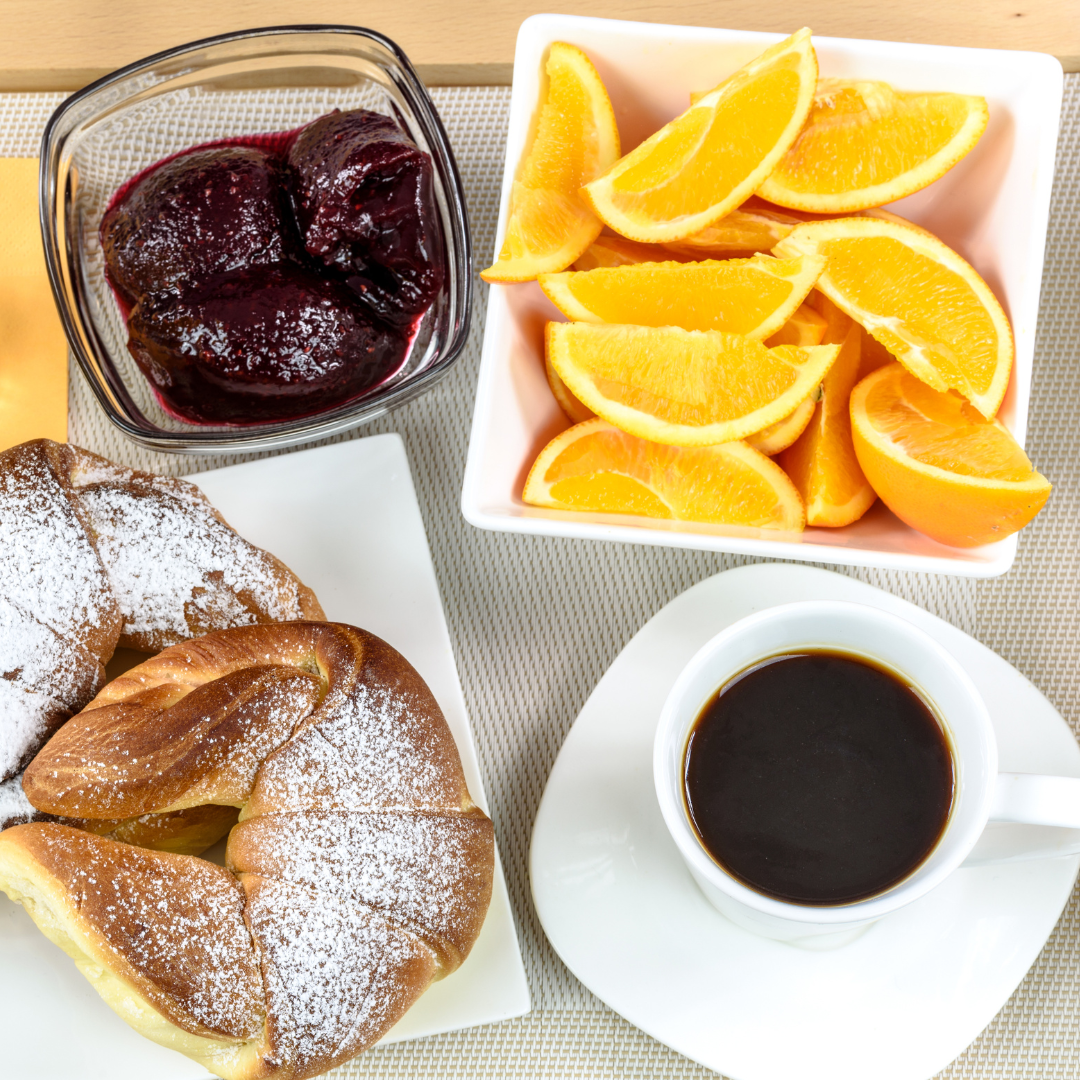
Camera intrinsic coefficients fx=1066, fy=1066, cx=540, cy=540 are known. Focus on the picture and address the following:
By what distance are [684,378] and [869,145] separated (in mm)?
273

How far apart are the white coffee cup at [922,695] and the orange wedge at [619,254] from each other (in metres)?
0.35

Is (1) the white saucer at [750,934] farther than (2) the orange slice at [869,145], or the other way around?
(1) the white saucer at [750,934]

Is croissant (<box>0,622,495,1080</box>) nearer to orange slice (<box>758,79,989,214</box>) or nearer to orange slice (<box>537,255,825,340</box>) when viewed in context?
orange slice (<box>537,255,825,340</box>)

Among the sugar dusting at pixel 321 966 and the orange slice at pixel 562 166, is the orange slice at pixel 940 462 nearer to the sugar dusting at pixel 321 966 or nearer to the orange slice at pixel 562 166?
the orange slice at pixel 562 166

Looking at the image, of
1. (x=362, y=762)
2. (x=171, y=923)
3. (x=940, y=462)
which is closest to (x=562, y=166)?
(x=940, y=462)

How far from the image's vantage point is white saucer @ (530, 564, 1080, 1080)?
108 centimetres

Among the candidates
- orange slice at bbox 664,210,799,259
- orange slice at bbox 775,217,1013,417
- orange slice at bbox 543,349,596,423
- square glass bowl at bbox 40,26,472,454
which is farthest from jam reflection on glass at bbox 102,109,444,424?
orange slice at bbox 775,217,1013,417

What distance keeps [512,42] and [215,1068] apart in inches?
42.6

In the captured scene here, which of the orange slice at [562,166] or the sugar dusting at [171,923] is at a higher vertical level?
the orange slice at [562,166]

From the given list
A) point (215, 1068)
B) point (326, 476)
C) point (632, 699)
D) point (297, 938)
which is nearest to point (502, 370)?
point (326, 476)

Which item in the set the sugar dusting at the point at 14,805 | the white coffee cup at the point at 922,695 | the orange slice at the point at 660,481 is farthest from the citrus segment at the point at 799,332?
the sugar dusting at the point at 14,805

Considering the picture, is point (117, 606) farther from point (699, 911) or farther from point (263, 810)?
point (699, 911)

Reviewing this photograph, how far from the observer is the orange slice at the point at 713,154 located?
3.01 ft

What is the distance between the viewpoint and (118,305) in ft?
3.59
